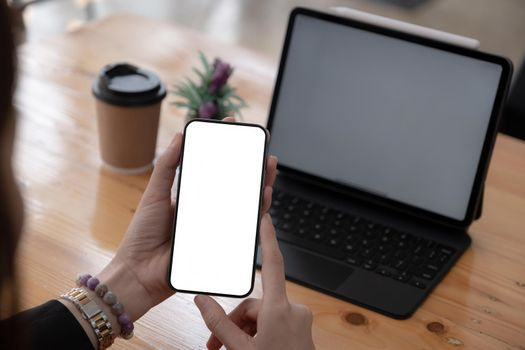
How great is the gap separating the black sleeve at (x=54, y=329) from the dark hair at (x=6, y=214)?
35 centimetres

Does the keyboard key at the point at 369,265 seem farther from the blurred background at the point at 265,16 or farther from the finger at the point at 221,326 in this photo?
the blurred background at the point at 265,16

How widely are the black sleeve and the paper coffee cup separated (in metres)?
0.36

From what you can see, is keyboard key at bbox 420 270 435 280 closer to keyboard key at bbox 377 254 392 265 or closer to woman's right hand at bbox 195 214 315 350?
keyboard key at bbox 377 254 392 265

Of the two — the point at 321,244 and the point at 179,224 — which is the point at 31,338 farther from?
the point at 321,244

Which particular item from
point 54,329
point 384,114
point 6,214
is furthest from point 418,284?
point 6,214

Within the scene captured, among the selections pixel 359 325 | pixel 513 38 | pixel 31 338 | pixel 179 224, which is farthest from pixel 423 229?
pixel 513 38

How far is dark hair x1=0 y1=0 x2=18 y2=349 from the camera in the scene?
389 millimetres

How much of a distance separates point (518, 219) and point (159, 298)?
607mm

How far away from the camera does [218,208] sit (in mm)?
877

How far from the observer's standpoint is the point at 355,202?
3.82 feet

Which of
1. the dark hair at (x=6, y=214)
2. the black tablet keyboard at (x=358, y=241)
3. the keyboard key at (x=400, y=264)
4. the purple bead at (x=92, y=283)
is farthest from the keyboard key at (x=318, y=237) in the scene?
the dark hair at (x=6, y=214)

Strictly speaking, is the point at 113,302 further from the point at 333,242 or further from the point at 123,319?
the point at 333,242

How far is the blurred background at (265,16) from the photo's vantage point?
3250 mm

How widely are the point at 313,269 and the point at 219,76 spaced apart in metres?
0.34
